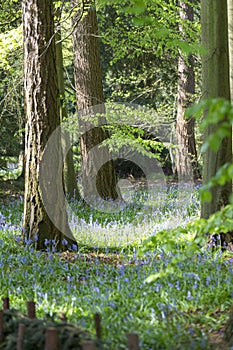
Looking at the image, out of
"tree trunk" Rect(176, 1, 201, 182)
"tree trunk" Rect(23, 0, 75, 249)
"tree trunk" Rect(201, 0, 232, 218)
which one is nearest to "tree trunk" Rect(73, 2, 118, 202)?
"tree trunk" Rect(23, 0, 75, 249)

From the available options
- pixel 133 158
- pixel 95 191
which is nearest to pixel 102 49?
pixel 133 158

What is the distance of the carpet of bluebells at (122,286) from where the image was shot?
4.34 m

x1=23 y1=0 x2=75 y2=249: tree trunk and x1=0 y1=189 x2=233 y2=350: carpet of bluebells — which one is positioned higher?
x1=23 y1=0 x2=75 y2=249: tree trunk

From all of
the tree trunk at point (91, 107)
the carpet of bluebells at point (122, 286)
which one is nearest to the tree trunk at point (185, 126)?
the tree trunk at point (91, 107)

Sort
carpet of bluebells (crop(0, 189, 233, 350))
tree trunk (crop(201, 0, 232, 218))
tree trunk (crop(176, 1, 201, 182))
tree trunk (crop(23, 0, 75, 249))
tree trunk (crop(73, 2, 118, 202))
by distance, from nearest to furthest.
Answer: carpet of bluebells (crop(0, 189, 233, 350)) < tree trunk (crop(201, 0, 232, 218)) < tree trunk (crop(23, 0, 75, 249)) < tree trunk (crop(73, 2, 118, 202)) < tree trunk (crop(176, 1, 201, 182))

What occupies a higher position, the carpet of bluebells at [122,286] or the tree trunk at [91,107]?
the tree trunk at [91,107]

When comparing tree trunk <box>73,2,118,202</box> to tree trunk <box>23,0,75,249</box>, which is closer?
tree trunk <box>23,0,75,249</box>

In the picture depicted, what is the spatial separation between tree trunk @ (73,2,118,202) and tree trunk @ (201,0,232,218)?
176 inches

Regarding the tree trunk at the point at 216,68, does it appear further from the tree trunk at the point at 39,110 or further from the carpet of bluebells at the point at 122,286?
the tree trunk at the point at 39,110

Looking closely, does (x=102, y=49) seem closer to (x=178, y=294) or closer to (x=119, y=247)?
(x=119, y=247)

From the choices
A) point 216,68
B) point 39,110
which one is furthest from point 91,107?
point 216,68

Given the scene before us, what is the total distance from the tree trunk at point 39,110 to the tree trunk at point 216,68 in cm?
210

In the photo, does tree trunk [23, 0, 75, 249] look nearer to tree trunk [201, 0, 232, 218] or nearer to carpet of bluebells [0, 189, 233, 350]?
carpet of bluebells [0, 189, 233, 350]

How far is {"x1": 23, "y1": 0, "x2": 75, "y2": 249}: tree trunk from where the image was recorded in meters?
7.82
